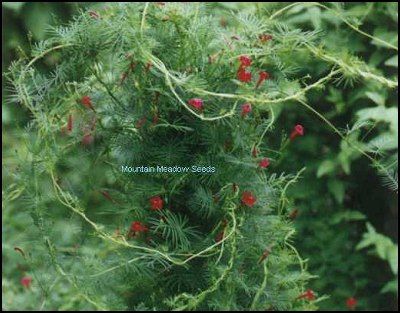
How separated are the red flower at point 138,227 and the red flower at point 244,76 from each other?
16.0 inches

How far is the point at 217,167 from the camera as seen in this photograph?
1.62 meters

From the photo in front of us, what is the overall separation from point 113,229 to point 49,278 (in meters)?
0.23

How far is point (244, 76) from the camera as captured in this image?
1.57 meters

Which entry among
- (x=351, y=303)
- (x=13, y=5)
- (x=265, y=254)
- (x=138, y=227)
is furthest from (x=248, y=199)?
(x=13, y=5)

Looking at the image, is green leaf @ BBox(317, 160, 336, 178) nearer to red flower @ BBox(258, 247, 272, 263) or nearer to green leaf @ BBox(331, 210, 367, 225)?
green leaf @ BBox(331, 210, 367, 225)

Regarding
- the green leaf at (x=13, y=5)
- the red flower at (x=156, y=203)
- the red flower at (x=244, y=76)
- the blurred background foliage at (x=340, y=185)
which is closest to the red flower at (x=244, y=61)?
the red flower at (x=244, y=76)

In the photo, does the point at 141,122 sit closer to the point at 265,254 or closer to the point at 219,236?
the point at 219,236

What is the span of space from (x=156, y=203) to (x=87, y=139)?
0.94 feet

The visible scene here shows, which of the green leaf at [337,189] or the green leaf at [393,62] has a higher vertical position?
the green leaf at [393,62]

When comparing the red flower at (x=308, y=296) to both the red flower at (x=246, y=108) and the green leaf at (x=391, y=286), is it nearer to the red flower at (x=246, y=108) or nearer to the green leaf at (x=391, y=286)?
the red flower at (x=246, y=108)

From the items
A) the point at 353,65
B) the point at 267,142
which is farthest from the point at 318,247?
the point at 353,65

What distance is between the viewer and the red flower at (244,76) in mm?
1572

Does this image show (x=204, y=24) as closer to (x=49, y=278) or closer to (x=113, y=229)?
(x=113, y=229)

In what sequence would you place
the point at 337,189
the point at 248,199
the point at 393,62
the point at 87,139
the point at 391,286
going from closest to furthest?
the point at 248,199 < the point at 87,139 < the point at 393,62 < the point at 391,286 < the point at 337,189
